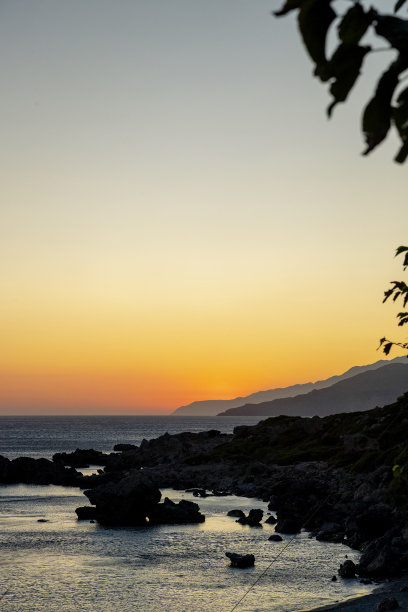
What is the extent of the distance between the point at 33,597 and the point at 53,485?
2115 inches

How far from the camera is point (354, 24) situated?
2.13 metres

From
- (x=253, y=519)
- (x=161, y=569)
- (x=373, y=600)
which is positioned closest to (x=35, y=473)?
(x=253, y=519)

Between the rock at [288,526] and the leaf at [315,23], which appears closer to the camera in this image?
→ the leaf at [315,23]

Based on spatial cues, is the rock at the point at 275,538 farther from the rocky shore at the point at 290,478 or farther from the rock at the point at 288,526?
the rock at the point at 288,526

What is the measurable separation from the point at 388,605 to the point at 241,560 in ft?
41.7

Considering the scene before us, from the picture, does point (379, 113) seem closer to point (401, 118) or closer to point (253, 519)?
point (401, 118)

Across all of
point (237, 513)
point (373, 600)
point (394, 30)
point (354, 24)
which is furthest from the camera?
point (237, 513)

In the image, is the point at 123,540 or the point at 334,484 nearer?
the point at 123,540

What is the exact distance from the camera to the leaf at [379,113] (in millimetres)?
2211

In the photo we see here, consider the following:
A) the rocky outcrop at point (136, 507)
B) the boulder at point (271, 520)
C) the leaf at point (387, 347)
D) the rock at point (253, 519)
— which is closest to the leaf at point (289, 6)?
the leaf at point (387, 347)

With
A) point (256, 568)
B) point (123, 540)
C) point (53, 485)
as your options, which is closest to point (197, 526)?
point (123, 540)

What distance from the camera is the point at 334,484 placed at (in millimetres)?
56875

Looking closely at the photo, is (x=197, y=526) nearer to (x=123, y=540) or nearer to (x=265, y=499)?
(x=123, y=540)

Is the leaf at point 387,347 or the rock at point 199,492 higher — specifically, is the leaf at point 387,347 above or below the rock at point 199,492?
above
